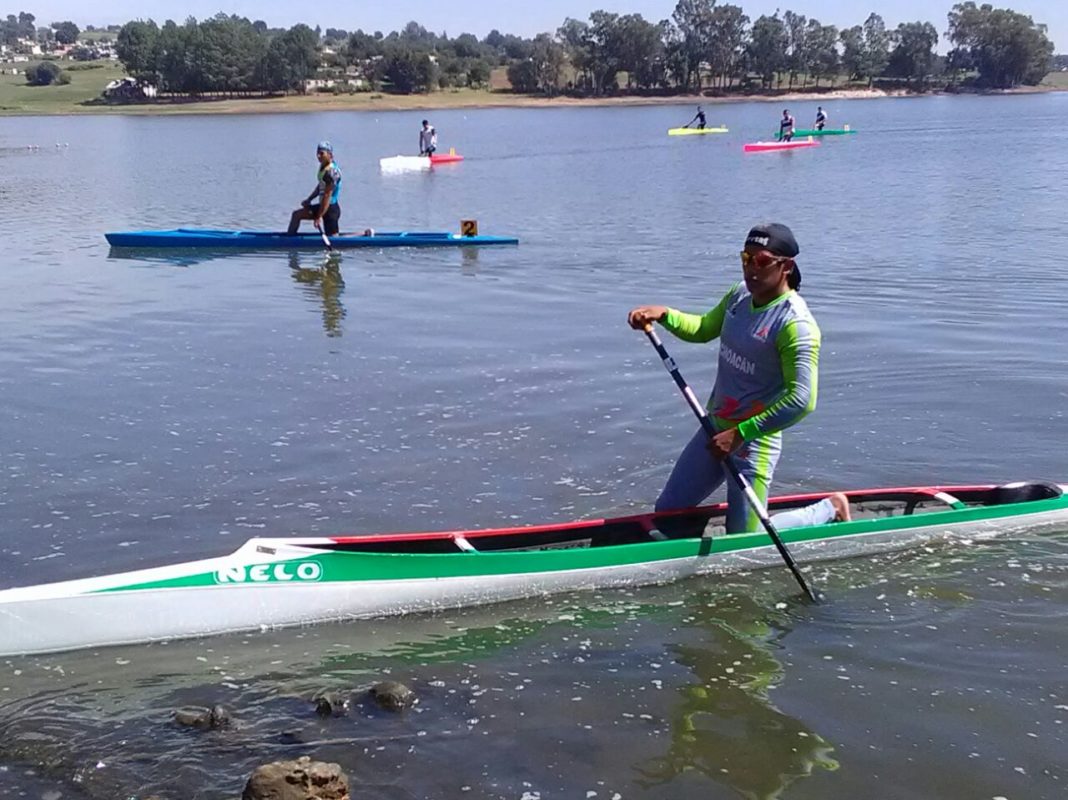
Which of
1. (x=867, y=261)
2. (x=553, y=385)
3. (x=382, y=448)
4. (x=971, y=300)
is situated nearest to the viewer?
(x=382, y=448)

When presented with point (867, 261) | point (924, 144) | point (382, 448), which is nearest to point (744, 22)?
point (924, 144)

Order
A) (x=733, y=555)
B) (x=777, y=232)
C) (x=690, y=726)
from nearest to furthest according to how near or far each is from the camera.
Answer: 1. (x=690, y=726)
2. (x=777, y=232)
3. (x=733, y=555)

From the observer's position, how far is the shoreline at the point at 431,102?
10938 centimetres

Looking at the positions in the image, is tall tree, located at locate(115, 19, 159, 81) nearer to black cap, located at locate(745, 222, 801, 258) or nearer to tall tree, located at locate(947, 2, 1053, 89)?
tall tree, located at locate(947, 2, 1053, 89)

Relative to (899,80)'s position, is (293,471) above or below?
below

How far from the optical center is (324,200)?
2309 centimetres

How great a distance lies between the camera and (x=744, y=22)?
156000 millimetres

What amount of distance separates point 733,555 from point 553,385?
18.0 ft

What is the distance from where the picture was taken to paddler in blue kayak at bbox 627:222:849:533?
7203 millimetres

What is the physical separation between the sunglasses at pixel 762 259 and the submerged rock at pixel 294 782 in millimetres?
4046

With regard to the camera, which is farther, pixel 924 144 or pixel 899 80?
pixel 899 80

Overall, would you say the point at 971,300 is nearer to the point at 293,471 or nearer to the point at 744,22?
the point at 293,471

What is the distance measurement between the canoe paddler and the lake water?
891mm

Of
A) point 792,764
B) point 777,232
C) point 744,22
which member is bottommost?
point 792,764
